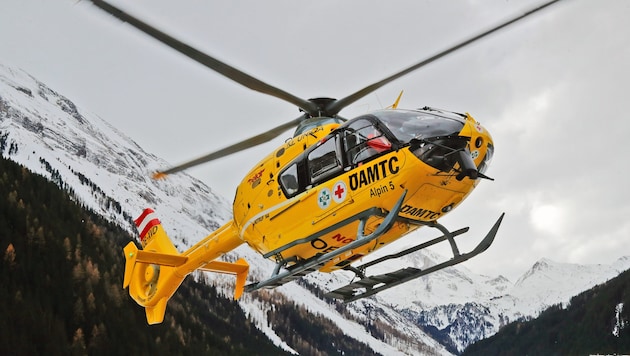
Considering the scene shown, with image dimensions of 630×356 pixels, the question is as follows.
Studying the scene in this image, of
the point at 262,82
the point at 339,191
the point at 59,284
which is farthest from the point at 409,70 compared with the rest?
the point at 59,284

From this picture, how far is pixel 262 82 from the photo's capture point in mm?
16438

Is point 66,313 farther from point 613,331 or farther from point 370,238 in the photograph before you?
point 613,331

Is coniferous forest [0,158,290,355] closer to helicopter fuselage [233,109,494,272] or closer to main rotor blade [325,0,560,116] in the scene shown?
helicopter fuselage [233,109,494,272]

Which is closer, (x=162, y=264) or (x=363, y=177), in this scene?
(x=363, y=177)

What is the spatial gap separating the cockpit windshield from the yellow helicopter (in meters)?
0.02

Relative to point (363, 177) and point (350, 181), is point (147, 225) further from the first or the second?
point (363, 177)

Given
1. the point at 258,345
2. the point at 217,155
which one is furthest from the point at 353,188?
the point at 258,345

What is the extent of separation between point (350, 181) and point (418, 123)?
203 cm

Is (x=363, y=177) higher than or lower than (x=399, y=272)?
higher

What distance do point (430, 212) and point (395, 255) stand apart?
212cm

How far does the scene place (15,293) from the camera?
8938 centimetres

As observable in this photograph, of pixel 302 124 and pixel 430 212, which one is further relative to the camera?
pixel 302 124

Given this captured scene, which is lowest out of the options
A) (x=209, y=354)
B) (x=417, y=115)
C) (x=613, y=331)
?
(x=417, y=115)

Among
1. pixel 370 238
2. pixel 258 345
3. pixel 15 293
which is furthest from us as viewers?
pixel 258 345
